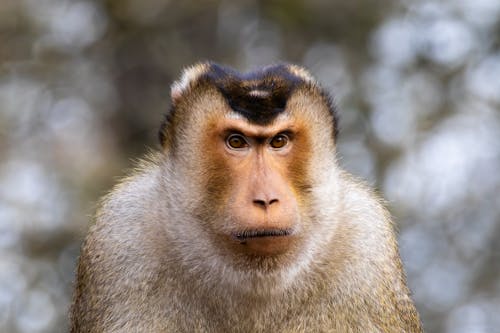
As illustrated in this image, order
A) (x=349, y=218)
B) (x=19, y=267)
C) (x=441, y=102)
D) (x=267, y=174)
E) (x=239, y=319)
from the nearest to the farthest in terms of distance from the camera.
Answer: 1. (x=267, y=174)
2. (x=239, y=319)
3. (x=349, y=218)
4. (x=19, y=267)
5. (x=441, y=102)

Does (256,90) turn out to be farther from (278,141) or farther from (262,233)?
(262,233)

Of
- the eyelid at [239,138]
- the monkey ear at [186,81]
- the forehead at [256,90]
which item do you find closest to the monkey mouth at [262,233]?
the eyelid at [239,138]

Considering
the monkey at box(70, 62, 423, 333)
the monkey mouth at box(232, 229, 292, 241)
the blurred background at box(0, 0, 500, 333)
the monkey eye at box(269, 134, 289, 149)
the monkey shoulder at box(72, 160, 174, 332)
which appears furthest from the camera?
the blurred background at box(0, 0, 500, 333)

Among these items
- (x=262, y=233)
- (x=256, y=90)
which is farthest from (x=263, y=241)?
(x=256, y=90)

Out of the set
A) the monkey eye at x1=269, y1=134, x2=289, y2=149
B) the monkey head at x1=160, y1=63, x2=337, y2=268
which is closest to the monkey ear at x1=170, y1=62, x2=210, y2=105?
the monkey head at x1=160, y1=63, x2=337, y2=268

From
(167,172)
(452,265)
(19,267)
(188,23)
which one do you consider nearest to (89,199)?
(19,267)

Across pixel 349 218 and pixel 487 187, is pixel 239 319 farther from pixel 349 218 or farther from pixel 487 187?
pixel 487 187

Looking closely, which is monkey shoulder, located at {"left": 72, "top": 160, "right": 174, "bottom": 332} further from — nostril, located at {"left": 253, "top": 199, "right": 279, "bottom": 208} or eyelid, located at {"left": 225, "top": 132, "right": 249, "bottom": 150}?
nostril, located at {"left": 253, "top": 199, "right": 279, "bottom": 208}
